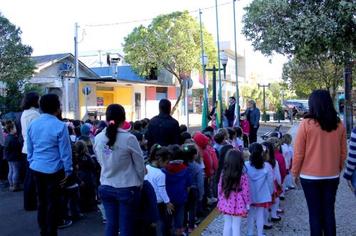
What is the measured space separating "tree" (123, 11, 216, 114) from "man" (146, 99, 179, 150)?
30270 mm

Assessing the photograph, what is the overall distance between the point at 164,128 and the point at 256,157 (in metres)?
1.33

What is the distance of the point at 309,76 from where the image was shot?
91.7 ft

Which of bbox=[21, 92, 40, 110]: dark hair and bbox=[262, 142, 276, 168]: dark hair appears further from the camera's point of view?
bbox=[21, 92, 40, 110]: dark hair

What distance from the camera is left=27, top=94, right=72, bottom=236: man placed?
5367 mm

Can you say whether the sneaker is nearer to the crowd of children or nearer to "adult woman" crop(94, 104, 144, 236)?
the crowd of children

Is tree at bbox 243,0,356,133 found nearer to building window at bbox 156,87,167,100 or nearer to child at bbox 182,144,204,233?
child at bbox 182,144,204,233

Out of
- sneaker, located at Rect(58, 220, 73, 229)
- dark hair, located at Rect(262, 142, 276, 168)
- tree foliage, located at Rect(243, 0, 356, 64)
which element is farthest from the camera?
tree foliage, located at Rect(243, 0, 356, 64)

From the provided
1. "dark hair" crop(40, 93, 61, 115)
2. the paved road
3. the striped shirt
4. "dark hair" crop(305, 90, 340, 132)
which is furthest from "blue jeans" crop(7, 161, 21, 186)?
the striped shirt

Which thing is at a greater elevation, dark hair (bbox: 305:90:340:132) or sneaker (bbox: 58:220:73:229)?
dark hair (bbox: 305:90:340:132)

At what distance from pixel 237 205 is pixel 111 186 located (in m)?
1.50

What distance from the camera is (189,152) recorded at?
633 cm

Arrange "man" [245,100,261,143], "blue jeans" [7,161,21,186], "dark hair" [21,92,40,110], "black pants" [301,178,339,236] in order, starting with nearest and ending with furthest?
"black pants" [301,178,339,236], "dark hair" [21,92,40,110], "blue jeans" [7,161,21,186], "man" [245,100,261,143]

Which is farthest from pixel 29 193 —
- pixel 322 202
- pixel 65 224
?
pixel 322 202

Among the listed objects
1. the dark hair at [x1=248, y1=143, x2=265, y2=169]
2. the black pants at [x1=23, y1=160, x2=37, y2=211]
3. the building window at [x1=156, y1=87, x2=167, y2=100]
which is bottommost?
the black pants at [x1=23, y1=160, x2=37, y2=211]
